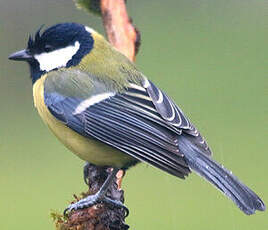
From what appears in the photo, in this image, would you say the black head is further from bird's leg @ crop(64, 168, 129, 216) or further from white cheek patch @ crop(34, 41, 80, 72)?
bird's leg @ crop(64, 168, 129, 216)

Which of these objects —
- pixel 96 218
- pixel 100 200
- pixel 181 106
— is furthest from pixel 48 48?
pixel 181 106

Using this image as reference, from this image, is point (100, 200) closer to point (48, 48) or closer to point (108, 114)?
point (108, 114)

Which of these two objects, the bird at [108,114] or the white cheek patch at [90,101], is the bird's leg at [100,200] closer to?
the bird at [108,114]

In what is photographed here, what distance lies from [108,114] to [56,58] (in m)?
0.33

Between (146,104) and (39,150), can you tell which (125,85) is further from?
(39,150)

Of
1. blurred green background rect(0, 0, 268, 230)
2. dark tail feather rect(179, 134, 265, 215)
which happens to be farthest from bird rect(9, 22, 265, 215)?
blurred green background rect(0, 0, 268, 230)

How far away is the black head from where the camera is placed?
8.95 feet

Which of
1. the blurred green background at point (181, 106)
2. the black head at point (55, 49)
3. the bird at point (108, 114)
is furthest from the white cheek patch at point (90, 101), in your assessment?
the blurred green background at point (181, 106)

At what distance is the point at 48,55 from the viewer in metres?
2.74

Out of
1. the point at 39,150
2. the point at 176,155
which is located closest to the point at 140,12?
the point at 39,150

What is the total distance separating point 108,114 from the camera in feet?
8.41

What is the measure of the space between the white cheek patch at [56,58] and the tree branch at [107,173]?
0.52 ft

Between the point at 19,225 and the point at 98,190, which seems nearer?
the point at 98,190

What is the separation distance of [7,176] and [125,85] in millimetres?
1957
